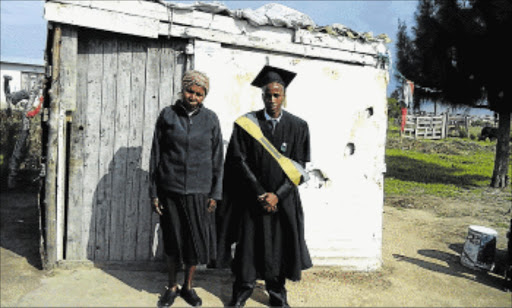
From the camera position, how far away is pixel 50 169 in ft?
12.8

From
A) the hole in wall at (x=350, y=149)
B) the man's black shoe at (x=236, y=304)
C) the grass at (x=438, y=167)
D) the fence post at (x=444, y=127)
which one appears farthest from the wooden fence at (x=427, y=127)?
the man's black shoe at (x=236, y=304)

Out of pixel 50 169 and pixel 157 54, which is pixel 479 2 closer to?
pixel 157 54

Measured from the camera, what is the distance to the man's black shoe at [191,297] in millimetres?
3450

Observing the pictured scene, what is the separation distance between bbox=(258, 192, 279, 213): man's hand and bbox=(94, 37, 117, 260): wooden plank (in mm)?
1747

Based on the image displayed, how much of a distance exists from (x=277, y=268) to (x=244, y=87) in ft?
6.27

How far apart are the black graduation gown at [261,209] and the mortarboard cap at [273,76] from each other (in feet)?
0.92

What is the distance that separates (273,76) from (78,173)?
222 centimetres

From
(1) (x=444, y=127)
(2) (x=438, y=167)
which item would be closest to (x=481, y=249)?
(2) (x=438, y=167)

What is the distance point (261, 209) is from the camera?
11.1 ft

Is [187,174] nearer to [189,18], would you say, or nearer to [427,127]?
[189,18]

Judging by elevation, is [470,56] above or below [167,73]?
above

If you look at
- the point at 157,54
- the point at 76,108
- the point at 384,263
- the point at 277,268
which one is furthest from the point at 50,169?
the point at 384,263

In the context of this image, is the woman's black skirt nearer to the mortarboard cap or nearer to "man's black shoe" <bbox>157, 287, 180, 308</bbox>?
"man's black shoe" <bbox>157, 287, 180, 308</bbox>

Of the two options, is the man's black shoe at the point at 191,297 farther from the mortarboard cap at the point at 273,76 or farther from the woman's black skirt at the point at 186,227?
the mortarboard cap at the point at 273,76
